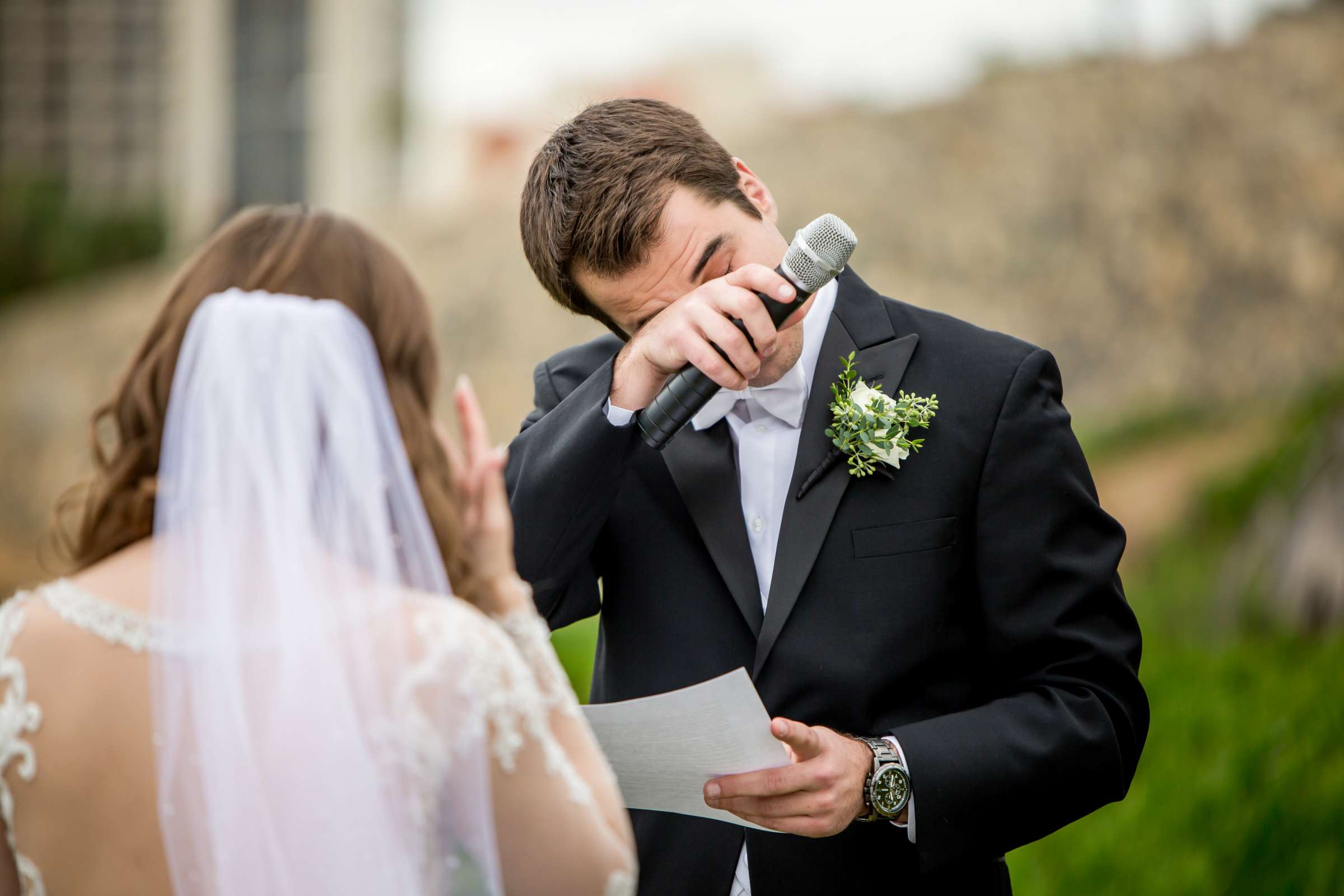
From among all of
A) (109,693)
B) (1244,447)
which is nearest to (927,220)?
(1244,447)

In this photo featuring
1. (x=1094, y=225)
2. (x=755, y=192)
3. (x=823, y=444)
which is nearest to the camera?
(x=823, y=444)

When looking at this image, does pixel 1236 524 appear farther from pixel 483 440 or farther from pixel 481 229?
pixel 481 229

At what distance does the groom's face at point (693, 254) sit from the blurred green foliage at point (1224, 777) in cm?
297

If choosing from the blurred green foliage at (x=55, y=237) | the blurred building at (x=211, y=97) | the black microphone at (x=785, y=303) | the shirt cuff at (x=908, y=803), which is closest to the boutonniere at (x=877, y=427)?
the black microphone at (x=785, y=303)

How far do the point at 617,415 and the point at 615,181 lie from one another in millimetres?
499

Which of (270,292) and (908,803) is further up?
(270,292)

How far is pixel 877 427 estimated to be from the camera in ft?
6.88

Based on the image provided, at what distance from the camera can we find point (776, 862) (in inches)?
81.0

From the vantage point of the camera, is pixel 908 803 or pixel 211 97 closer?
pixel 908 803

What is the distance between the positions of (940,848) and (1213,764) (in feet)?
10.6

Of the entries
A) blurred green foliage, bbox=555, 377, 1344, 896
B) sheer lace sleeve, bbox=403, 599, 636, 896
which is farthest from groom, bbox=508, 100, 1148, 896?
blurred green foliage, bbox=555, 377, 1344, 896

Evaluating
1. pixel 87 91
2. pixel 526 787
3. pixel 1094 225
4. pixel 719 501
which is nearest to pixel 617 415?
pixel 719 501

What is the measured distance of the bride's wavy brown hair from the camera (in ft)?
5.36

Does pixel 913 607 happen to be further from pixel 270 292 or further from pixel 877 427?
pixel 270 292
